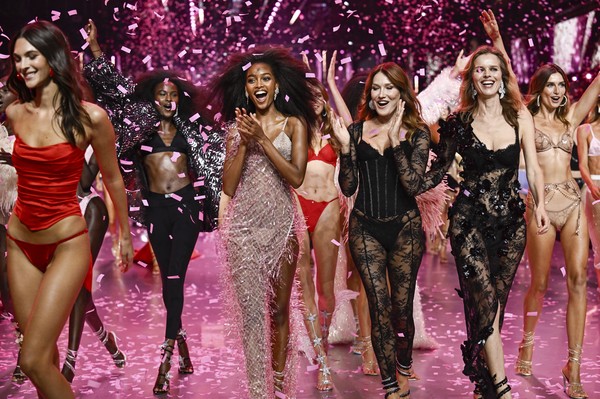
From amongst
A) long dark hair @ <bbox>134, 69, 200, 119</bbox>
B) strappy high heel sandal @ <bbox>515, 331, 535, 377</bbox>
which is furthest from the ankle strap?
long dark hair @ <bbox>134, 69, 200, 119</bbox>

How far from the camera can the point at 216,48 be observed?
19094mm

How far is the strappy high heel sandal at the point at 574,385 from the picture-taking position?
5371mm

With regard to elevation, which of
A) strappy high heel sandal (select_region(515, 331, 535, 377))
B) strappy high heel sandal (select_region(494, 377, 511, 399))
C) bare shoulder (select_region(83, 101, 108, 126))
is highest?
bare shoulder (select_region(83, 101, 108, 126))

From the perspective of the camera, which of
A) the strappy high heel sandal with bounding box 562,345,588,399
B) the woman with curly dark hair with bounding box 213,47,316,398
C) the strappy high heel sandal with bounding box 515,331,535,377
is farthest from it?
the strappy high heel sandal with bounding box 515,331,535,377

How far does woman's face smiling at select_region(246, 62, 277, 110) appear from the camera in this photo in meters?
4.81

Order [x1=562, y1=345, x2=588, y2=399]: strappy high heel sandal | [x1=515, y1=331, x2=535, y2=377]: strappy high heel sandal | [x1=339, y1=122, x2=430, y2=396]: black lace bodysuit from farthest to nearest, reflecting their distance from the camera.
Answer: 1. [x1=515, y1=331, x2=535, y2=377]: strappy high heel sandal
2. [x1=562, y1=345, x2=588, y2=399]: strappy high heel sandal
3. [x1=339, y1=122, x2=430, y2=396]: black lace bodysuit

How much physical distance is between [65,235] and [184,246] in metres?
1.90

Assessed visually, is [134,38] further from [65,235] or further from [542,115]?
[65,235]

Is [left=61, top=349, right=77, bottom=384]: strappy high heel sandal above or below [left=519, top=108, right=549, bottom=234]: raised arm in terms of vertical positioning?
below

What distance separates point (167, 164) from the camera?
600 centimetres

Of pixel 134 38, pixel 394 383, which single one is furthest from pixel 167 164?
pixel 134 38

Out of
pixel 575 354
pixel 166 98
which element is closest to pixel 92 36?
pixel 166 98

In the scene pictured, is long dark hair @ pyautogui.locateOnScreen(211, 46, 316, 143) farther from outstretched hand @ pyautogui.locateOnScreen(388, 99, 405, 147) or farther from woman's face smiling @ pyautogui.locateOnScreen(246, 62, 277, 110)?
outstretched hand @ pyautogui.locateOnScreen(388, 99, 405, 147)

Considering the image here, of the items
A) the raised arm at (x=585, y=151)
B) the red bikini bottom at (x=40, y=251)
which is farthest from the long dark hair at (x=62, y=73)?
the raised arm at (x=585, y=151)
